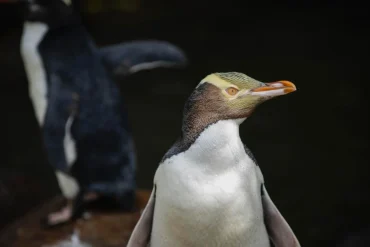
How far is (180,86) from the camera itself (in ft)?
12.0

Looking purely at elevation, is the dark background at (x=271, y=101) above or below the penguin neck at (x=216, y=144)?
below

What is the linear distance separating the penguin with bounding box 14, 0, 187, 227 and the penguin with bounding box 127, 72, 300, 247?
100 centimetres

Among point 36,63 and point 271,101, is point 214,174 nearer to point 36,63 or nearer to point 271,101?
point 36,63

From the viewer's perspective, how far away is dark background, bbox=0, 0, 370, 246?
2.63m

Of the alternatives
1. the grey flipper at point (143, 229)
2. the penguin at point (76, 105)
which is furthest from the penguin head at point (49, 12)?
the grey flipper at point (143, 229)

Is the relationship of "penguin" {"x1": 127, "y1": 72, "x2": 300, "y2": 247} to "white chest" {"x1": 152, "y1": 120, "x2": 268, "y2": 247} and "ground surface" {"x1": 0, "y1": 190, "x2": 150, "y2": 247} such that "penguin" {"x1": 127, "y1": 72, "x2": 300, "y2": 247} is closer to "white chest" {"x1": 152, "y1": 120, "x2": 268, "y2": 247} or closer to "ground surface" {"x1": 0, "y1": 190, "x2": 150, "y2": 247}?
"white chest" {"x1": 152, "y1": 120, "x2": 268, "y2": 247}

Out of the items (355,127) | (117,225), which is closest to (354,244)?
(117,225)

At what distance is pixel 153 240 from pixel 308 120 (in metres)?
2.04

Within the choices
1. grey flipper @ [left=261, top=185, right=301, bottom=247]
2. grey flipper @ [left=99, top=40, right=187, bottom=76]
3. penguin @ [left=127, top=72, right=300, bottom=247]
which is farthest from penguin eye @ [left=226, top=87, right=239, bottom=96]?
grey flipper @ [left=99, top=40, right=187, bottom=76]

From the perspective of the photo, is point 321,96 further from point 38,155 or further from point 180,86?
point 38,155

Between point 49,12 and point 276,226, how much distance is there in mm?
1283

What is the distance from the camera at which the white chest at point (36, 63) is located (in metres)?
2.16

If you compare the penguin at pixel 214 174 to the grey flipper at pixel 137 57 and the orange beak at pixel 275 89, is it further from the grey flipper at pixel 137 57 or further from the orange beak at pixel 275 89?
the grey flipper at pixel 137 57

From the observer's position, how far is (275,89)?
118 centimetres
